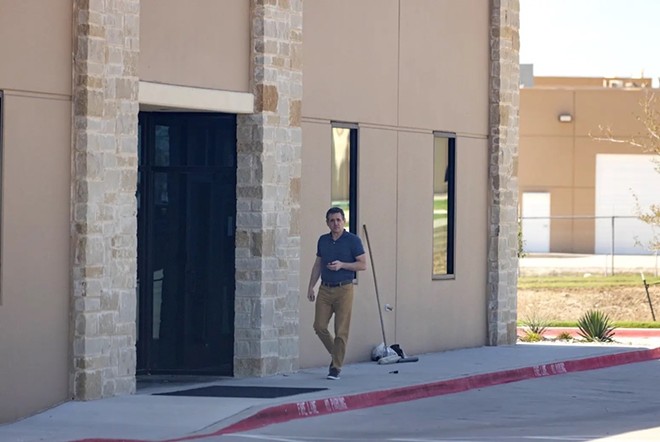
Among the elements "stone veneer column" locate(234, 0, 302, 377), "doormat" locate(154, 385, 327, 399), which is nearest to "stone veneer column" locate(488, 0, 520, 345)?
"stone veneer column" locate(234, 0, 302, 377)

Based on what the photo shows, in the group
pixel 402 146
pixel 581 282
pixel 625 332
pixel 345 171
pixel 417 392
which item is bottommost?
pixel 625 332

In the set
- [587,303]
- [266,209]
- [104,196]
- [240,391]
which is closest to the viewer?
[104,196]

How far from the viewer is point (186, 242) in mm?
18125

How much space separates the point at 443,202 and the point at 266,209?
197 inches

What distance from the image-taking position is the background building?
586 inches

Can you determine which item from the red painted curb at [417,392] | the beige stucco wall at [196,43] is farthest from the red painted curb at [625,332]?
the beige stucco wall at [196,43]

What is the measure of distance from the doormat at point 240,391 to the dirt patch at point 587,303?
18585mm

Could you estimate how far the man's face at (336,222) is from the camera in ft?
56.3

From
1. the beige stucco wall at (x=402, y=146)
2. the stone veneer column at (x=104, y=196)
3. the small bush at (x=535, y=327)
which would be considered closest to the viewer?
the stone veneer column at (x=104, y=196)

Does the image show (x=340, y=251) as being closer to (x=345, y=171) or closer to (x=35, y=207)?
(x=345, y=171)

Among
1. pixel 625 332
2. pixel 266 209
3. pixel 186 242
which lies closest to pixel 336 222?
pixel 266 209

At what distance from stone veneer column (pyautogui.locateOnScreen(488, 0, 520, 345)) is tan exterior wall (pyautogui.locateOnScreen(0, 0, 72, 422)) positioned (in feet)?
30.9

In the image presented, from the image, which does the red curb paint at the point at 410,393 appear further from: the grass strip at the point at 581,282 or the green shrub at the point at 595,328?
the grass strip at the point at 581,282

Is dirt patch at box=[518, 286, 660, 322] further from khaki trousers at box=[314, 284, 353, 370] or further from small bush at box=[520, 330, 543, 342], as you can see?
khaki trousers at box=[314, 284, 353, 370]
